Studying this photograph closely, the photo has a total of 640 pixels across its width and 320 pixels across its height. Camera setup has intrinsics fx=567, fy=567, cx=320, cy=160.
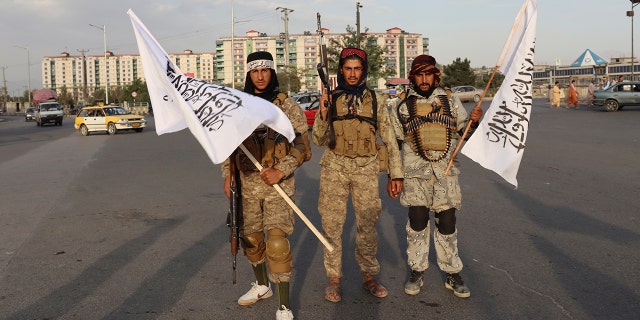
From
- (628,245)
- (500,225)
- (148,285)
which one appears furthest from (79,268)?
(628,245)

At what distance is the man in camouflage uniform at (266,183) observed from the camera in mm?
3803

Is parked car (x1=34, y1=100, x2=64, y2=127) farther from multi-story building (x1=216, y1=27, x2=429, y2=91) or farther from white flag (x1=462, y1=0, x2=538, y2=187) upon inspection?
multi-story building (x1=216, y1=27, x2=429, y2=91)

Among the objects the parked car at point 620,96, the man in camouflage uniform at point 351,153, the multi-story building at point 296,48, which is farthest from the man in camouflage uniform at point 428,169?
the multi-story building at point 296,48

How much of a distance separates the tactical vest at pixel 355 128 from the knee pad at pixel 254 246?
851mm

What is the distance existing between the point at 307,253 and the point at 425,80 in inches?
85.5

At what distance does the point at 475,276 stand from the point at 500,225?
6.48ft

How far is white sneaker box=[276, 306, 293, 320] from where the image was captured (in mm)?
3727

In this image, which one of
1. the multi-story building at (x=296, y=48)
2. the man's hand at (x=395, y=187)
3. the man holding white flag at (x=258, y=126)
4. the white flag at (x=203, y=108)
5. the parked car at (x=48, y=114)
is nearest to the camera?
the white flag at (x=203, y=108)

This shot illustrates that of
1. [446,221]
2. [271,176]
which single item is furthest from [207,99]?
[446,221]

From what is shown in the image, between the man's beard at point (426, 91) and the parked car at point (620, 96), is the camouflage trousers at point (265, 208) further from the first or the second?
the parked car at point (620, 96)

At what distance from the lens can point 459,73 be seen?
2936 inches

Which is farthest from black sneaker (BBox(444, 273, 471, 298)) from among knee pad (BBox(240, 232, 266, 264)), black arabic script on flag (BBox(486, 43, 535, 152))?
knee pad (BBox(240, 232, 266, 264))

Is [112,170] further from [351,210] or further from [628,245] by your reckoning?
[628,245]

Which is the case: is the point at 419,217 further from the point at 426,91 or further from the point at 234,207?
the point at 234,207
